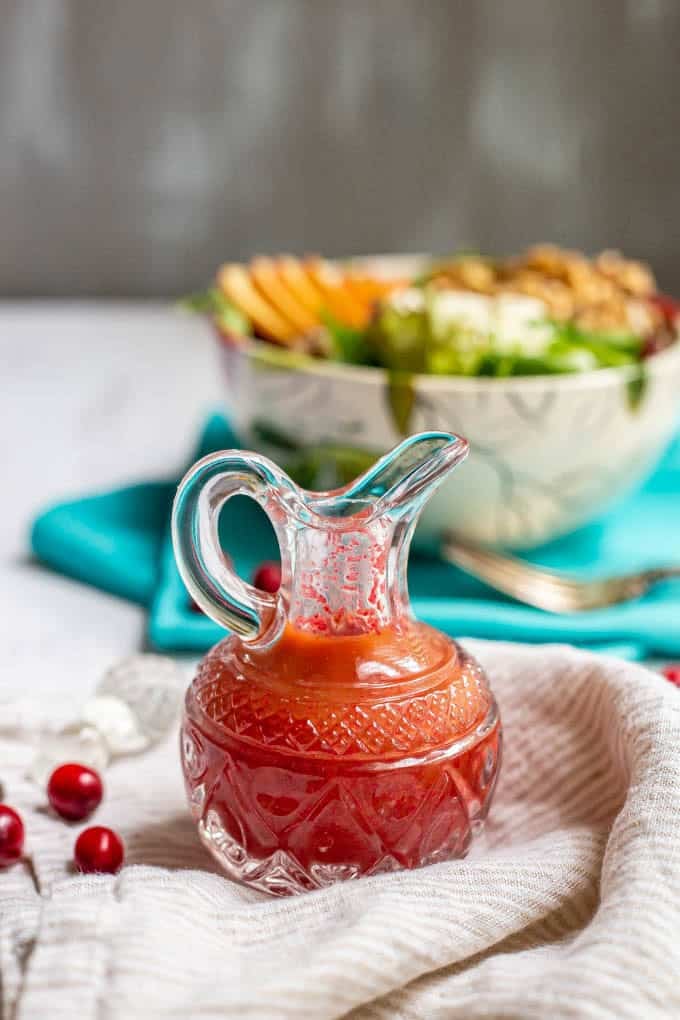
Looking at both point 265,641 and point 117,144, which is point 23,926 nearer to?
point 265,641

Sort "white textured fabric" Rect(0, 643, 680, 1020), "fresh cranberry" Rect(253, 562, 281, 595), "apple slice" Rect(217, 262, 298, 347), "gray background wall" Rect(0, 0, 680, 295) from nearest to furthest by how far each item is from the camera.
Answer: "white textured fabric" Rect(0, 643, 680, 1020) < "fresh cranberry" Rect(253, 562, 281, 595) < "apple slice" Rect(217, 262, 298, 347) < "gray background wall" Rect(0, 0, 680, 295)

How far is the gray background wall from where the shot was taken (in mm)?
2434

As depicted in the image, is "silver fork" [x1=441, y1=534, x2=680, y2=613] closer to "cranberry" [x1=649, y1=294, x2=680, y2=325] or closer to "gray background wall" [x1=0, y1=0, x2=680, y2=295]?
"cranberry" [x1=649, y1=294, x2=680, y2=325]

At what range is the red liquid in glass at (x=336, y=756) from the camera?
55 cm

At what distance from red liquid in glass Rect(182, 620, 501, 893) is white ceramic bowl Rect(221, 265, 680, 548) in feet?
1.52

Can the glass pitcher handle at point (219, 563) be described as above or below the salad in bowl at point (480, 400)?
above

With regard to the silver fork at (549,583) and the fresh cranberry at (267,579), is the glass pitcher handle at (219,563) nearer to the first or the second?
the fresh cranberry at (267,579)

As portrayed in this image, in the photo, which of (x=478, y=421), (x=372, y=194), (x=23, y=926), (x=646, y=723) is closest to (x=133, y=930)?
(x=23, y=926)

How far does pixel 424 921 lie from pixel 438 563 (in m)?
0.64

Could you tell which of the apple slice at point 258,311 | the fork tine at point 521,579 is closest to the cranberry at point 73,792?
the fork tine at point 521,579

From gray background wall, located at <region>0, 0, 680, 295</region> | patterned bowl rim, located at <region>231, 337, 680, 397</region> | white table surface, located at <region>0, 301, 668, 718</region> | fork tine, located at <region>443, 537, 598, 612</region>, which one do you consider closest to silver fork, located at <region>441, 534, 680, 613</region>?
fork tine, located at <region>443, 537, 598, 612</region>

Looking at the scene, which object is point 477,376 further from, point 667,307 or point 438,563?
point 667,307

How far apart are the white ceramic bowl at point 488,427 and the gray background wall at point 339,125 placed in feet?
4.72

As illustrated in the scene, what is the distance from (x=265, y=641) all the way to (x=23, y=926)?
0.16 metres
